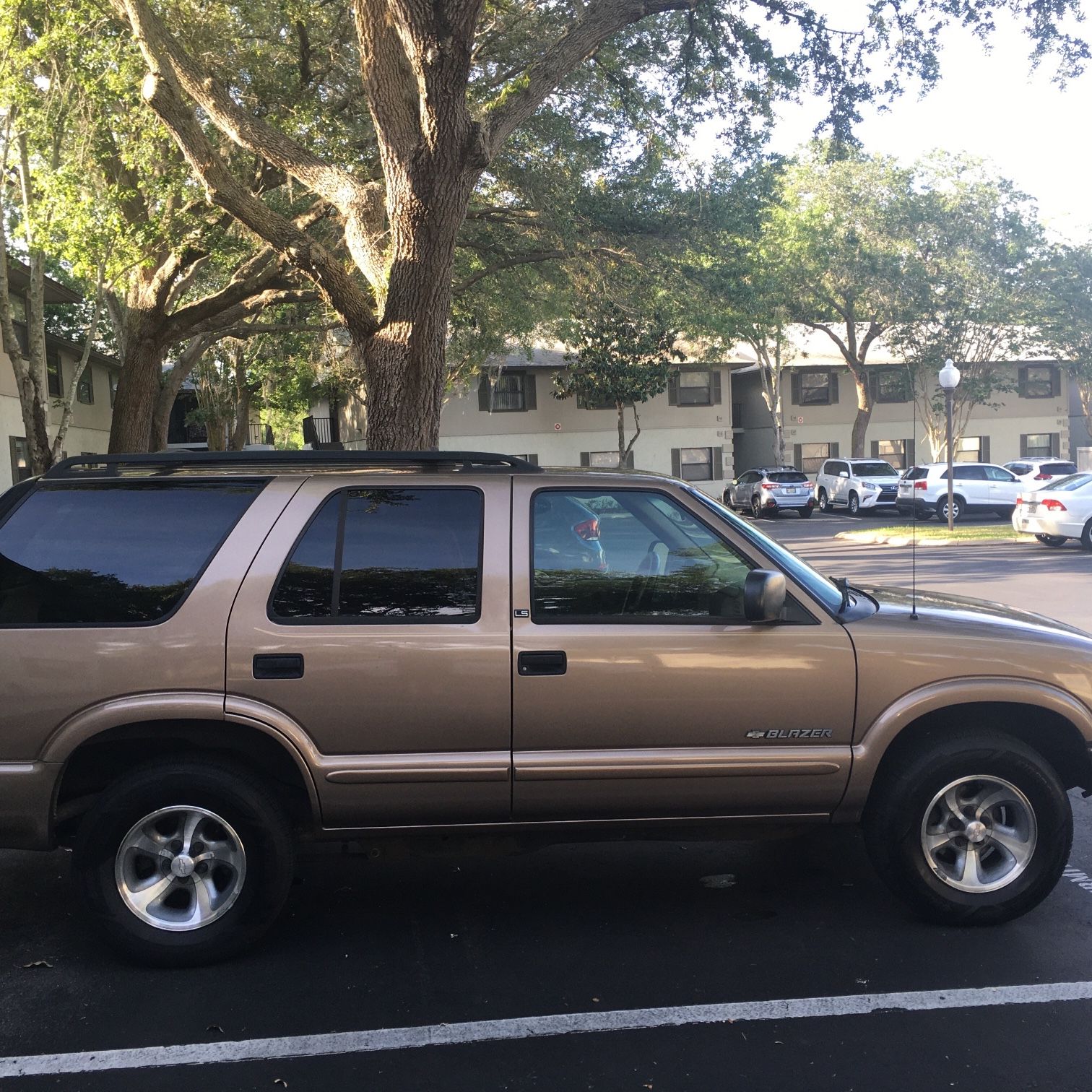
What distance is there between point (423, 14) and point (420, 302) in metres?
2.30

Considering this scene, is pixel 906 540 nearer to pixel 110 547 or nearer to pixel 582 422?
pixel 582 422

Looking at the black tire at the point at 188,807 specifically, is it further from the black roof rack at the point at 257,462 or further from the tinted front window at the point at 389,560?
the black roof rack at the point at 257,462

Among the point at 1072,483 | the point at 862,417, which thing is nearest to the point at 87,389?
the point at 1072,483

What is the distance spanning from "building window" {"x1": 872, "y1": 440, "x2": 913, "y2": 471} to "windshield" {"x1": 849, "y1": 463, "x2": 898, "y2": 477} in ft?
31.6

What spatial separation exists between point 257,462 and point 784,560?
2167 mm

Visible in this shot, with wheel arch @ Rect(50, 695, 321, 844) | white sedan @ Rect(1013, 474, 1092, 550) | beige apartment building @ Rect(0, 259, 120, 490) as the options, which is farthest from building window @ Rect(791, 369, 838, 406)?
wheel arch @ Rect(50, 695, 321, 844)

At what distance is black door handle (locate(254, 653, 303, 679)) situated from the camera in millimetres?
4066

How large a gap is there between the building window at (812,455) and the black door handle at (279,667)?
135ft

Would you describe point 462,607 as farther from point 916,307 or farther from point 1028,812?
point 916,307

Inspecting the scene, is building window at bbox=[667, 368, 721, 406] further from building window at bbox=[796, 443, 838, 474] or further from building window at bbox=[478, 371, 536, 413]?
building window at bbox=[478, 371, 536, 413]

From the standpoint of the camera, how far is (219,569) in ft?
13.7

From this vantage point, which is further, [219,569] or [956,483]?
[956,483]

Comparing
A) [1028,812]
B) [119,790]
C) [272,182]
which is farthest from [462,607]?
[272,182]

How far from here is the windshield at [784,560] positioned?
172 inches
